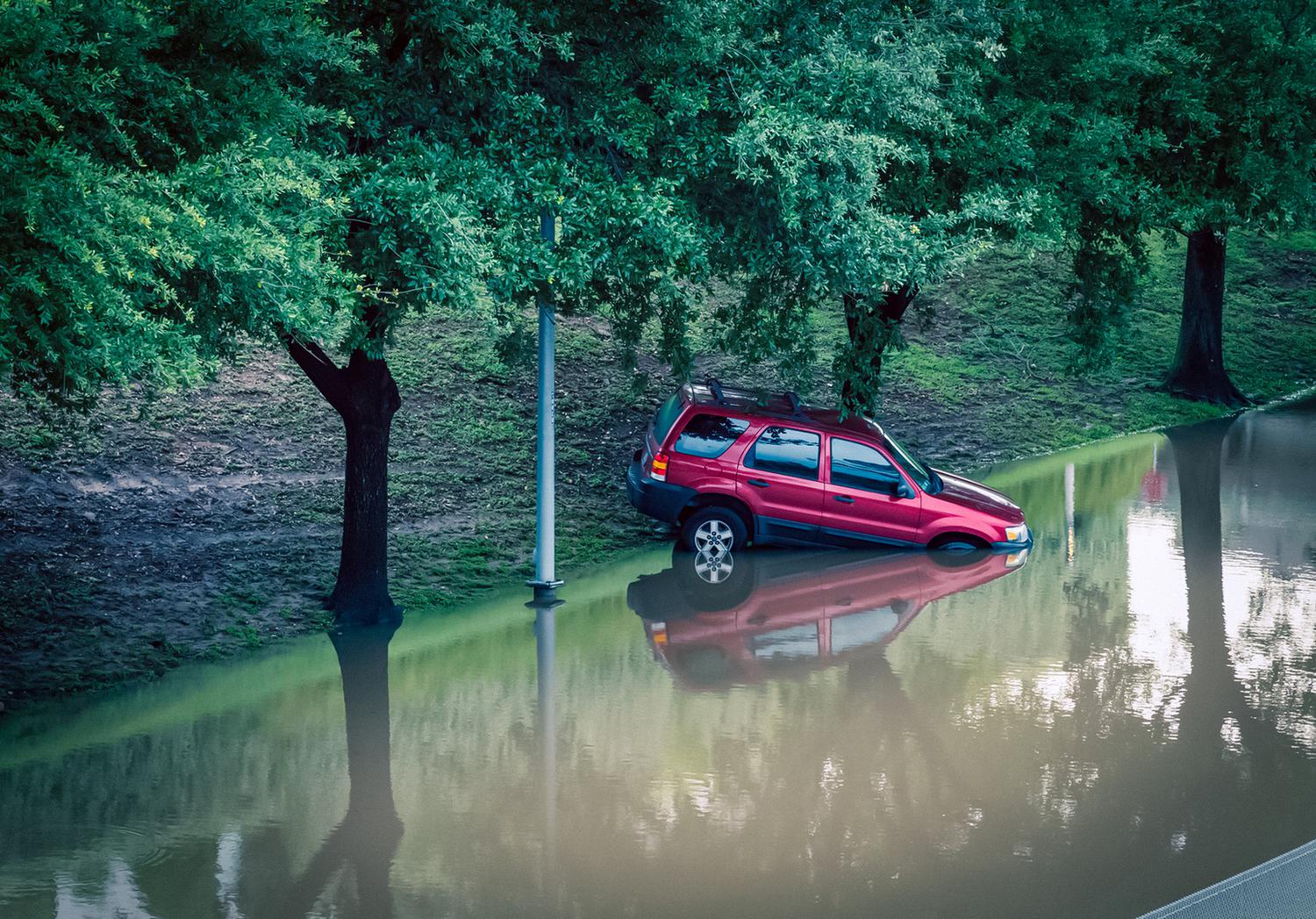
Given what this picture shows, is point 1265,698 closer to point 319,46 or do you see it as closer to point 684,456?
point 684,456

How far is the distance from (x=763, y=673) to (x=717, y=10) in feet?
18.5

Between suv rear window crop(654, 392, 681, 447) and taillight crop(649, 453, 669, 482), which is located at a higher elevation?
suv rear window crop(654, 392, 681, 447)

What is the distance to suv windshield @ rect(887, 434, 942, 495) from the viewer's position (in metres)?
15.4

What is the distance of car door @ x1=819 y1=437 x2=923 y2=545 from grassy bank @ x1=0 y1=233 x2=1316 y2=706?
8.07 ft

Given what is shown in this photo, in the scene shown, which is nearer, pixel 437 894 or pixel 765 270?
pixel 437 894

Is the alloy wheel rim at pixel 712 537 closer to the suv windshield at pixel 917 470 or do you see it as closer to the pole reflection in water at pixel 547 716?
the suv windshield at pixel 917 470

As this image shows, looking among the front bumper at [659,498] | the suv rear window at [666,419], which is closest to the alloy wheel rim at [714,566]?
the front bumper at [659,498]

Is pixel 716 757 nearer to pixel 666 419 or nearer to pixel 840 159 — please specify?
pixel 840 159

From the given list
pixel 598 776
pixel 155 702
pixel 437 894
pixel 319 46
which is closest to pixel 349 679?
pixel 155 702

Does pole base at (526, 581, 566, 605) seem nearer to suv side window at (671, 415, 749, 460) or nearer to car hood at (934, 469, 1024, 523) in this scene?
suv side window at (671, 415, 749, 460)

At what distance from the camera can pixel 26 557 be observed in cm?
1389

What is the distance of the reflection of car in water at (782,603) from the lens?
12320mm

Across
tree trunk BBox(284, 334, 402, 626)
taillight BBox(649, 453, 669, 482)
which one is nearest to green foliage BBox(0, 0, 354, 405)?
tree trunk BBox(284, 334, 402, 626)

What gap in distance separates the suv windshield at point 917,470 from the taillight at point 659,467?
→ 253 centimetres
